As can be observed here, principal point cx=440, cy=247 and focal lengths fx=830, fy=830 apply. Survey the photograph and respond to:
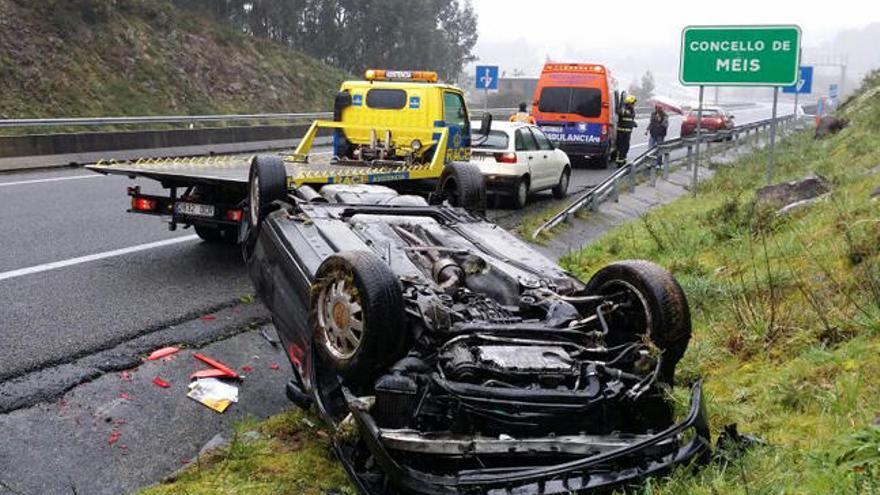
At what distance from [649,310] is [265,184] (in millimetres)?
3384

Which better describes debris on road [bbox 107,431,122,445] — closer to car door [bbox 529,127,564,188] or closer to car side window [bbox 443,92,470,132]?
car side window [bbox 443,92,470,132]

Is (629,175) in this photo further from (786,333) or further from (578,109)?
A: (786,333)

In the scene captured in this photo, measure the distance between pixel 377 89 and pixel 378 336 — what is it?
8.54 meters

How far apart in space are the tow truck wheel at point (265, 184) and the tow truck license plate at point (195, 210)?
1560 millimetres

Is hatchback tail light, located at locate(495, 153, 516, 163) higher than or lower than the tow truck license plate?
lower

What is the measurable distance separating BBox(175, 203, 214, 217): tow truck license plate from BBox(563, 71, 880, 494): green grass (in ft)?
12.3

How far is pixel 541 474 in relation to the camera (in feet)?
10.6

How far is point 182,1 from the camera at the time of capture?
113ft

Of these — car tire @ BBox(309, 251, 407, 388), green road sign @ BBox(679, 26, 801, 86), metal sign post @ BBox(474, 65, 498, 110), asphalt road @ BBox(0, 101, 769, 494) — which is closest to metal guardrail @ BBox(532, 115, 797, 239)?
green road sign @ BBox(679, 26, 801, 86)

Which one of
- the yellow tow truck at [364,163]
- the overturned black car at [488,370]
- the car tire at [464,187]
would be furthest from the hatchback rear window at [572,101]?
the overturned black car at [488,370]

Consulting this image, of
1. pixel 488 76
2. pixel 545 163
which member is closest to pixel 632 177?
pixel 545 163

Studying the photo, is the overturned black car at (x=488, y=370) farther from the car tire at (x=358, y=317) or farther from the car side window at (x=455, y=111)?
the car side window at (x=455, y=111)

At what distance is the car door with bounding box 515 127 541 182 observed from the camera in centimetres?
1374

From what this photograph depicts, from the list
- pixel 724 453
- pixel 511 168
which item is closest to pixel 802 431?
pixel 724 453
